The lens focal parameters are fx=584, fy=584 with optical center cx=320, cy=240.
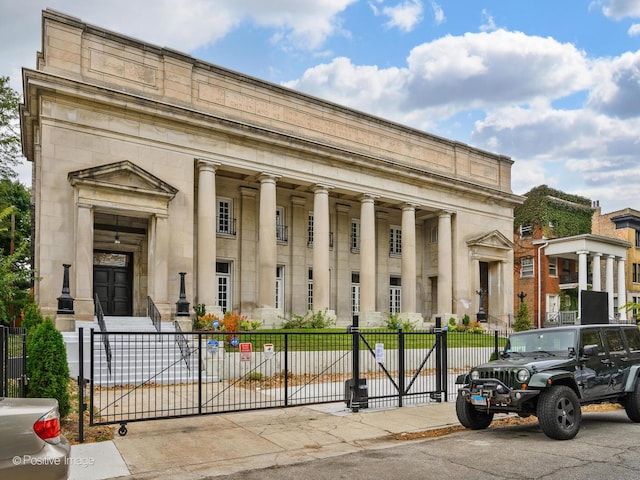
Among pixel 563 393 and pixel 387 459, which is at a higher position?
pixel 563 393

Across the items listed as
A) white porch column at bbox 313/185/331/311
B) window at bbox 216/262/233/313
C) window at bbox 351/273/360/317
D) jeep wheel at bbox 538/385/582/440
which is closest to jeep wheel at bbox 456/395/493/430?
jeep wheel at bbox 538/385/582/440

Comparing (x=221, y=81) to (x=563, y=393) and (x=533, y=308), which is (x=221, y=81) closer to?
(x=563, y=393)

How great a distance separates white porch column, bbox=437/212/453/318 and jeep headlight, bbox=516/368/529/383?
86.3 feet

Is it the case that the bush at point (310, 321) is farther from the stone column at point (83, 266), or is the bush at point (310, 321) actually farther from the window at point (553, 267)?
the window at point (553, 267)

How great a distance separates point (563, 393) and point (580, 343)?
1426mm

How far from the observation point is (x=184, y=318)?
22.8 m

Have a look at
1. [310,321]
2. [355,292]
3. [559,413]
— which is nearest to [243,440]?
[559,413]

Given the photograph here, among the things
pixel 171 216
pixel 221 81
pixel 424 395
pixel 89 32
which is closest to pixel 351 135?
pixel 221 81

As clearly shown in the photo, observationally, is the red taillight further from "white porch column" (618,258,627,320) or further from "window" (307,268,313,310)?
"white porch column" (618,258,627,320)

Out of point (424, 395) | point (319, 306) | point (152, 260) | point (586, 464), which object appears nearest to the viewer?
Answer: point (586, 464)

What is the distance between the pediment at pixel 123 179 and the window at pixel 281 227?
855 centimetres

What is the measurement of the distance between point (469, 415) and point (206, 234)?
59.4 ft

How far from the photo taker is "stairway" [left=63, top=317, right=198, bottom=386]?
40.2ft

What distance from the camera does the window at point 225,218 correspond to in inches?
1201
